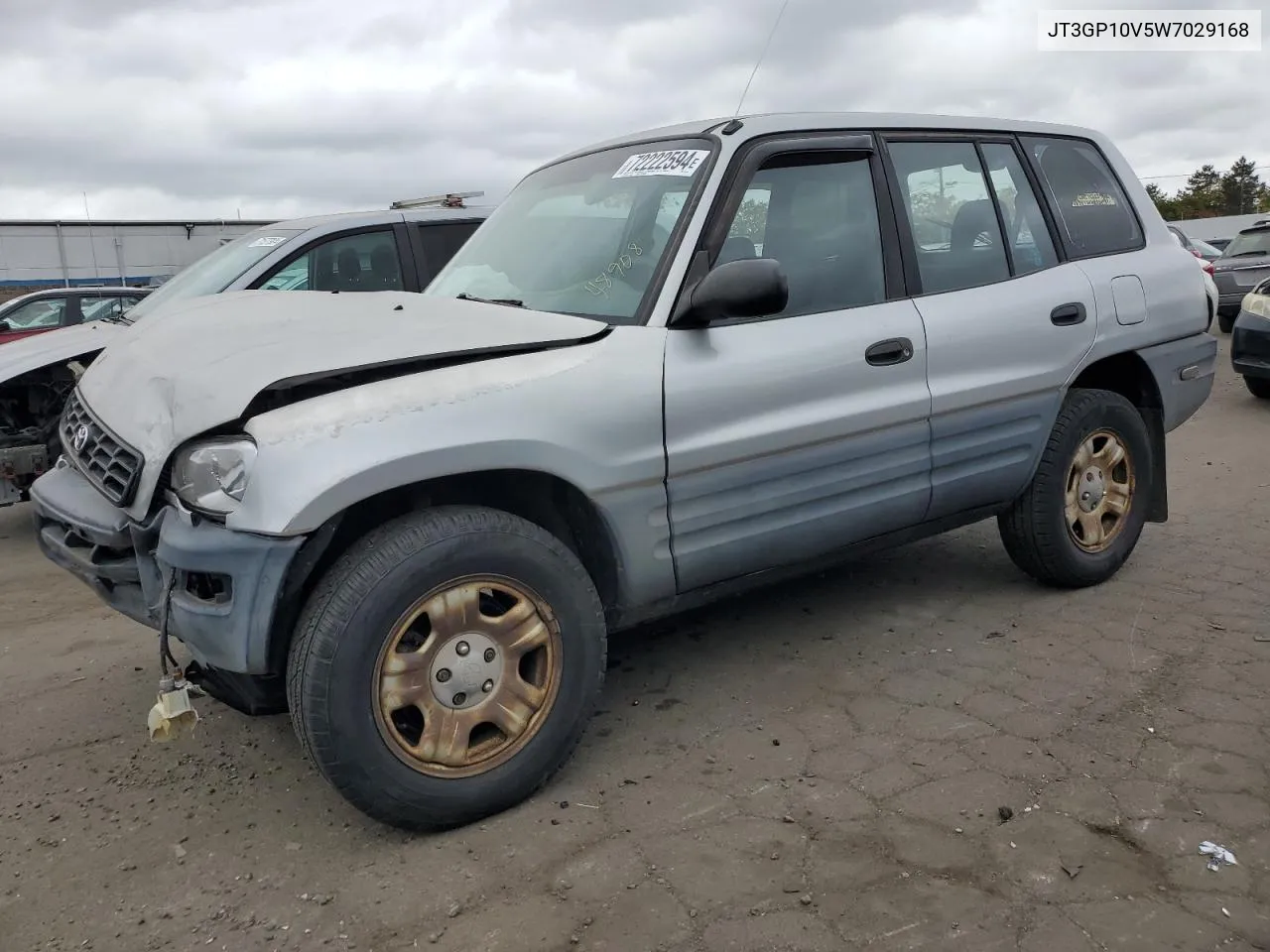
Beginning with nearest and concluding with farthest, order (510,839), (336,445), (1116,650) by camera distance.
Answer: (336,445) → (510,839) → (1116,650)

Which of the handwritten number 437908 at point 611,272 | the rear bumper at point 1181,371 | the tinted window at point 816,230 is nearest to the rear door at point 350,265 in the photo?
the handwritten number 437908 at point 611,272

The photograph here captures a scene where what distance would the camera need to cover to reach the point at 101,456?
297 cm

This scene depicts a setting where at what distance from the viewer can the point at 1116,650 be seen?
3.88 meters

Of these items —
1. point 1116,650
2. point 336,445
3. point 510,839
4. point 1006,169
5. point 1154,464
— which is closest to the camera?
point 336,445

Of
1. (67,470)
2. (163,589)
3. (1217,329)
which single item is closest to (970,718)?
(163,589)

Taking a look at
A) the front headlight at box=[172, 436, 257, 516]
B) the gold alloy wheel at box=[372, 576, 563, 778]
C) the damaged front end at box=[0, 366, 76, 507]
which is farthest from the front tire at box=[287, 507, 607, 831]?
the damaged front end at box=[0, 366, 76, 507]

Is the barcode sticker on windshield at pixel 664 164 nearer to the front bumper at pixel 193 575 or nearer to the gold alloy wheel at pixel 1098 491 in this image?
the front bumper at pixel 193 575

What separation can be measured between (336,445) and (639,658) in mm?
1822

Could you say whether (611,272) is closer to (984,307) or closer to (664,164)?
(664,164)

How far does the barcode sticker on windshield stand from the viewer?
344 centimetres

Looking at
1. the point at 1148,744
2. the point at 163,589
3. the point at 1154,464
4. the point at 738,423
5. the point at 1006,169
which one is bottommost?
the point at 1148,744

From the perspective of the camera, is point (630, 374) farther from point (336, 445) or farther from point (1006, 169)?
point (1006, 169)

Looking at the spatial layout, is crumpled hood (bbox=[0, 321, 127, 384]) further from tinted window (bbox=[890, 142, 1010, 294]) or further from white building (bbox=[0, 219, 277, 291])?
white building (bbox=[0, 219, 277, 291])

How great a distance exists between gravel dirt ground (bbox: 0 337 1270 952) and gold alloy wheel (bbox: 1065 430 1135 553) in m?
0.32
